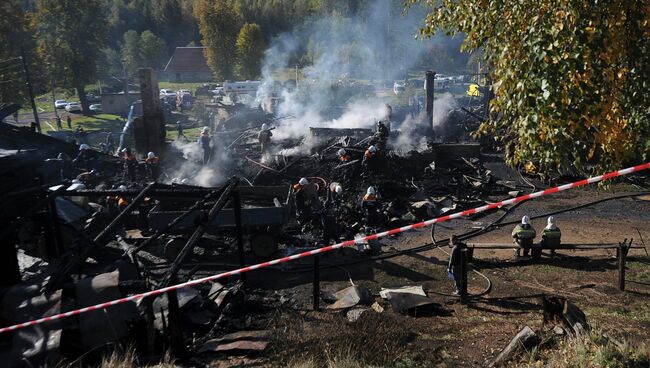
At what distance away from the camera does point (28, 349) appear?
5.31m

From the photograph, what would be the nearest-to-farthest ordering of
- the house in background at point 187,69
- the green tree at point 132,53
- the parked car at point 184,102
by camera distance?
the parked car at point 184,102, the green tree at point 132,53, the house in background at point 187,69

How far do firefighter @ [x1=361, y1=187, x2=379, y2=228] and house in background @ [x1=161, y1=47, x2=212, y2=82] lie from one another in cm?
5784

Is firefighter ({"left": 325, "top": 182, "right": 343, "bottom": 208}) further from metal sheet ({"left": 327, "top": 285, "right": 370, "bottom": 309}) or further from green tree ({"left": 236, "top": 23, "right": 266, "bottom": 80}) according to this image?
green tree ({"left": 236, "top": 23, "right": 266, "bottom": 80})

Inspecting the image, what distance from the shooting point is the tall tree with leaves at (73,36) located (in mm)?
43000

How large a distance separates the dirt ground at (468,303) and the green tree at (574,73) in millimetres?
1363

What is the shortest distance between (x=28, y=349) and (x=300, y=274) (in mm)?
6065

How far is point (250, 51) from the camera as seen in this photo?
4888 centimetres

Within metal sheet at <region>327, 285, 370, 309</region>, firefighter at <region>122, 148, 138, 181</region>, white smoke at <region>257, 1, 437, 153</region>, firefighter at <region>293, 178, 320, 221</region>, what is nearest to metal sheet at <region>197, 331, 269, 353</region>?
metal sheet at <region>327, 285, 370, 309</region>

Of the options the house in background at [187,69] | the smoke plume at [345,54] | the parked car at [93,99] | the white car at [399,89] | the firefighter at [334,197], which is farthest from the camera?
the house in background at [187,69]

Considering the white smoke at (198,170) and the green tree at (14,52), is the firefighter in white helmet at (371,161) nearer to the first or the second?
the white smoke at (198,170)

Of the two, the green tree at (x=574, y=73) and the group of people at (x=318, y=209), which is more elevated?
the green tree at (x=574, y=73)

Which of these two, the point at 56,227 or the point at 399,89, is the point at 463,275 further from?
the point at 399,89

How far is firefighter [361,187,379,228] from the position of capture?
13.7 metres

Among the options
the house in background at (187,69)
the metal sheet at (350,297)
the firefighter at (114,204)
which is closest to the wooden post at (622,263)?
the metal sheet at (350,297)
